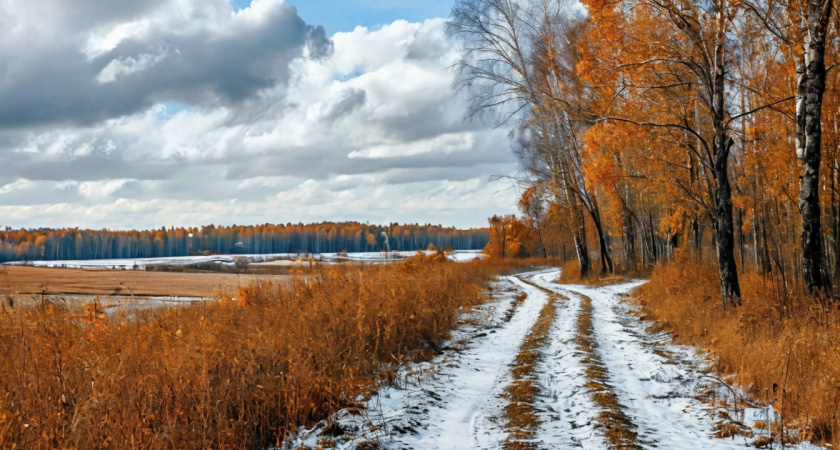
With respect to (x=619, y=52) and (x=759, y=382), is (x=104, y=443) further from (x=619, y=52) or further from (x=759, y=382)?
(x=619, y=52)

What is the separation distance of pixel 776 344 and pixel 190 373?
7616 mm

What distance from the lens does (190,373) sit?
223 inches

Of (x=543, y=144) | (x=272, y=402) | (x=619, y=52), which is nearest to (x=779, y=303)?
(x=619, y=52)

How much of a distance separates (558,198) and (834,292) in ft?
63.2

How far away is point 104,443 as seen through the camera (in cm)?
433

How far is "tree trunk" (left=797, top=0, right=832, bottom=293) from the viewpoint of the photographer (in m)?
9.74

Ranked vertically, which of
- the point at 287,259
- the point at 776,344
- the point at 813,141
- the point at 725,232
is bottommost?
the point at 776,344

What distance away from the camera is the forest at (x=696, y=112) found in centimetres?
1041

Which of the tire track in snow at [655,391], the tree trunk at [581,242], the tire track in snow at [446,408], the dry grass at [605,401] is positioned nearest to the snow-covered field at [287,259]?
the tire track in snow at [446,408]

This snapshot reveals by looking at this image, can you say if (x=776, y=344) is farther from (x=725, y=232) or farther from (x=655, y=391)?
(x=725, y=232)

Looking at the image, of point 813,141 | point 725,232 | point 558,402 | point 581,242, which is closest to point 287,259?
point 558,402

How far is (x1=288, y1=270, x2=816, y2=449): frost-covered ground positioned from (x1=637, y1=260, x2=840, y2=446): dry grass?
1.07 feet

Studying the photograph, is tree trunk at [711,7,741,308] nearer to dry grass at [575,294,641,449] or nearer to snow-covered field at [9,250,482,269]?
dry grass at [575,294,641,449]

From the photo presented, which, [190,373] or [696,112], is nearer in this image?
[190,373]
